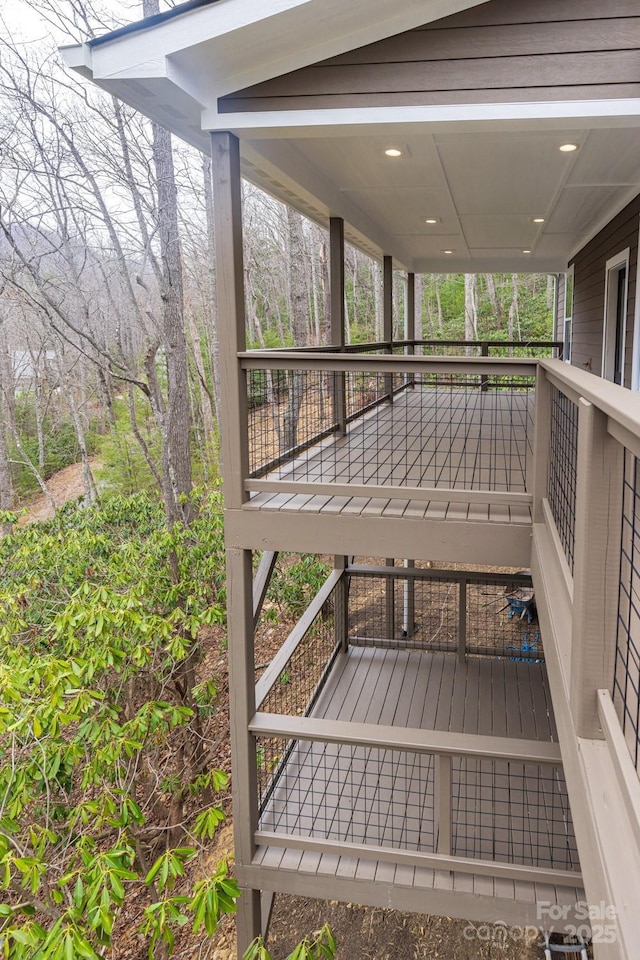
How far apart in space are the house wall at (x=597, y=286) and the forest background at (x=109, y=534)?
12.0 ft

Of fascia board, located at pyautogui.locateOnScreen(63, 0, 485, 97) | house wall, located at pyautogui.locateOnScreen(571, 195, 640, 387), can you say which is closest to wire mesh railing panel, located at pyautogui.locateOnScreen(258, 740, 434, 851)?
house wall, located at pyautogui.locateOnScreen(571, 195, 640, 387)

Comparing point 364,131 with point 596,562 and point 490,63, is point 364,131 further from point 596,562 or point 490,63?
point 596,562

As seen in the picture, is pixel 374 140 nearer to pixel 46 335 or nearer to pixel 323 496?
pixel 323 496

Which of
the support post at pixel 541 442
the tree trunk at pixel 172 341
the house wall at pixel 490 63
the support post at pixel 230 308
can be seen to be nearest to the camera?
the house wall at pixel 490 63

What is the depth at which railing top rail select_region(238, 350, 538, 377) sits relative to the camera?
3.55 metres

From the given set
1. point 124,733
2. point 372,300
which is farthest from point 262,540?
point 372,300

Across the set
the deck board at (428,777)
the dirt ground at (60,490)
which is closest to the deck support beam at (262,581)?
the deck board at (428,777)

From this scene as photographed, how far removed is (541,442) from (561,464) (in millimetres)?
289

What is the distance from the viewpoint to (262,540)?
159 inches

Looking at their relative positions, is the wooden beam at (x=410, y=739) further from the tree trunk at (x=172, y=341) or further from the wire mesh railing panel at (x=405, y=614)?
the tree trunk at (x=172, y=341)

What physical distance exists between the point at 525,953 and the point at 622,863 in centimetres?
473

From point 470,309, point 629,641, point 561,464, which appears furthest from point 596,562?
point 470,309

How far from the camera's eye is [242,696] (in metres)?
4.12

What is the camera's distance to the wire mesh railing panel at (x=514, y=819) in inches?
167
